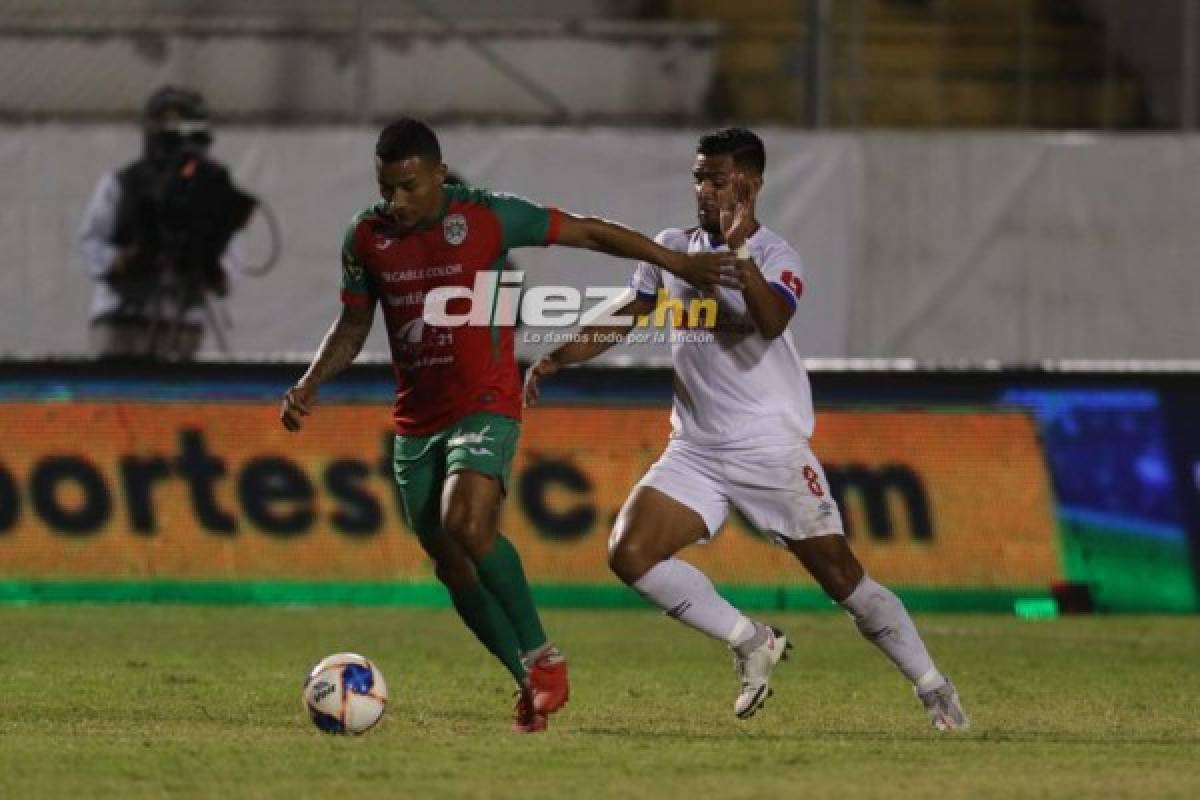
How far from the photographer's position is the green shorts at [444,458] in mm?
9516

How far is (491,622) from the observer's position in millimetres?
9727

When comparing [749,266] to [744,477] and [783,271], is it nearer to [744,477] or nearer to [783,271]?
[783,271]

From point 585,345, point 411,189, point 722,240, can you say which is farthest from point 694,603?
point 411,189

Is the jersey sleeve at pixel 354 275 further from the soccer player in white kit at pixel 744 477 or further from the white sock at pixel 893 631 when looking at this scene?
the white sock at pixel 893 631

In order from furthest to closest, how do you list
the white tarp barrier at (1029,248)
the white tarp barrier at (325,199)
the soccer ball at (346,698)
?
the white tarp barrier at (1029,248) < the white tarp barrier at (325,199) < the soccer ball at (346,698)

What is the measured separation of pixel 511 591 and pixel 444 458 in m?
0.55

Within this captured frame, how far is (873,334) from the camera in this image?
18.8 meters

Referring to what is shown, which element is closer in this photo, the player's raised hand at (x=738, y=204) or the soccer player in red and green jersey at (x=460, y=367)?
the soccer player in red and green jersey at (x=460, y=367)

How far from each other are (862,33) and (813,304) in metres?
2.21

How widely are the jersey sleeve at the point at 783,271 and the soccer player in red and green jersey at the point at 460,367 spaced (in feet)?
1.03

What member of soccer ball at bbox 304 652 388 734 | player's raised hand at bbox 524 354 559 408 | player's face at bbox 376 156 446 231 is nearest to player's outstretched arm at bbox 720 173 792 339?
player's raised hand at bbox 524 354 559 408

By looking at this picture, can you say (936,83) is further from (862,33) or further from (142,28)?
(142,28)

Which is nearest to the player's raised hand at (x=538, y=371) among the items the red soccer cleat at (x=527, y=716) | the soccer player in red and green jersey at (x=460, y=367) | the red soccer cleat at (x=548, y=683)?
the soccer player in red and green jersey at (x=460, y=367)

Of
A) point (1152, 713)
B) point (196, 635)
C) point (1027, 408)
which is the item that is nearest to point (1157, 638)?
point (1027, 408)
